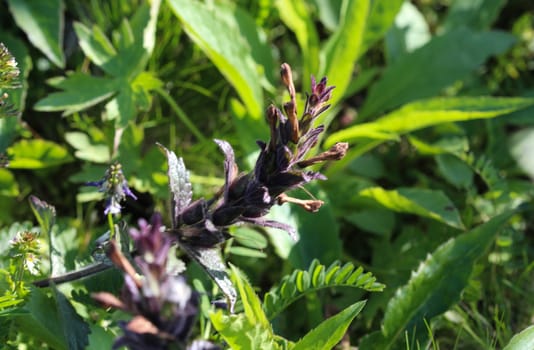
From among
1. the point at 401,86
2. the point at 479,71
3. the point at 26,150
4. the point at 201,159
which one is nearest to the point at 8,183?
the point at 26,150

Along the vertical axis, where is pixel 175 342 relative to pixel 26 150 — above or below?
below

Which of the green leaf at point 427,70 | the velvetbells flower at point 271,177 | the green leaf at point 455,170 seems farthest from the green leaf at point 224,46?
the velvetbells flower at point 271,177

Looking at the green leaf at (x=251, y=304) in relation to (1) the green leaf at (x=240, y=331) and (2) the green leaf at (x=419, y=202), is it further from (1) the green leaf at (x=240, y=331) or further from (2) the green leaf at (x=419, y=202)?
(2) the green leaf at (x=419, y=202)

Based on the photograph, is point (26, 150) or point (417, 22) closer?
point (26, 150)

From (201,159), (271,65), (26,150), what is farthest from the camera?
(271,65)

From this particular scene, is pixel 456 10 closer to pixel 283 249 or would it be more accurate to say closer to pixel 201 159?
pixel 201 159

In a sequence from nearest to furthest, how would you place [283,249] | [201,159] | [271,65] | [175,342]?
[175,342] → [283,249] → [201,159] → [271,65]

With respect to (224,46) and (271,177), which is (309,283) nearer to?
(271,177)
